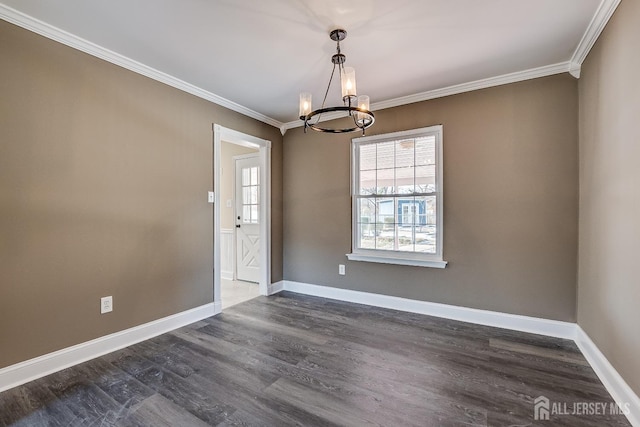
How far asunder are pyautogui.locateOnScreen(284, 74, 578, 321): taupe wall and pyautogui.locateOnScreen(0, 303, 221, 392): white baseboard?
2.17 m

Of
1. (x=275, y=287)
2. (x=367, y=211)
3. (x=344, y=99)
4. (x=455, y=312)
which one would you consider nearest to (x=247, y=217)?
(x=275, y=287)

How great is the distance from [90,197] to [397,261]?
309 centimetres

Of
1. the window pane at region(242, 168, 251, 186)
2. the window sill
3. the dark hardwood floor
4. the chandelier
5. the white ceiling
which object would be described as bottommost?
the dark hardwood floor

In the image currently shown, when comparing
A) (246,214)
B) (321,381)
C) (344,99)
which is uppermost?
(344,99)

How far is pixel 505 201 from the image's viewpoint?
296 centimetres

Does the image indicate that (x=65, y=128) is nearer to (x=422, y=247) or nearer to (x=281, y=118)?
(x=281, y=118)

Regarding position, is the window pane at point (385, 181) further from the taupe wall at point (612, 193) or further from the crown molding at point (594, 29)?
the crown molding at point (594, 29)

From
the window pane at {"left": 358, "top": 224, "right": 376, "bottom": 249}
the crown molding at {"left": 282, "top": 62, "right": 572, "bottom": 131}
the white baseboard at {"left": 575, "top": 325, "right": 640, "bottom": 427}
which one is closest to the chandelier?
the crown molding at {"left": 282, "top": 62, "right": 572, "bottom": 131}

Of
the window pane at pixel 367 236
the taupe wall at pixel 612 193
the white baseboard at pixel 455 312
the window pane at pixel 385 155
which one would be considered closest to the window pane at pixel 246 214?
the white baseboard at pixel 455 312

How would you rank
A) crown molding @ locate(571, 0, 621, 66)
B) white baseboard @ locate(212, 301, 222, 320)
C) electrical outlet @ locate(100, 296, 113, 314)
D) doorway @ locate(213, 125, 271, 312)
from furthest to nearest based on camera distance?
doorway @ locate(213, 125, 271, 312) < white baseboard @ locate(212, 301, 222, 320) < electrical outlet @ locate(100, 296, 113, 314) < crown molding @ locate(571, 0, 621, 66)

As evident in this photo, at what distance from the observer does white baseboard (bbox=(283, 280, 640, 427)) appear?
71.3 inches

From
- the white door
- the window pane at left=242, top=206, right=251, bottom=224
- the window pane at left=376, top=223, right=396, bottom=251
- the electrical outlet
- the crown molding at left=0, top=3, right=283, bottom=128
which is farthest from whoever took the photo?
the window pane at left=242, top=206, right=251, bottom=224

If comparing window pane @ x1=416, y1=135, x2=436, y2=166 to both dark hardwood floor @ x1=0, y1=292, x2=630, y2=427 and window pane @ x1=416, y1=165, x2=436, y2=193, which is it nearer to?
window pane @ x1=416, y1=165, x2=436, y2=193

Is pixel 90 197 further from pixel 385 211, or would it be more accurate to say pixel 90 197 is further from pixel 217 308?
pixel 385 211
